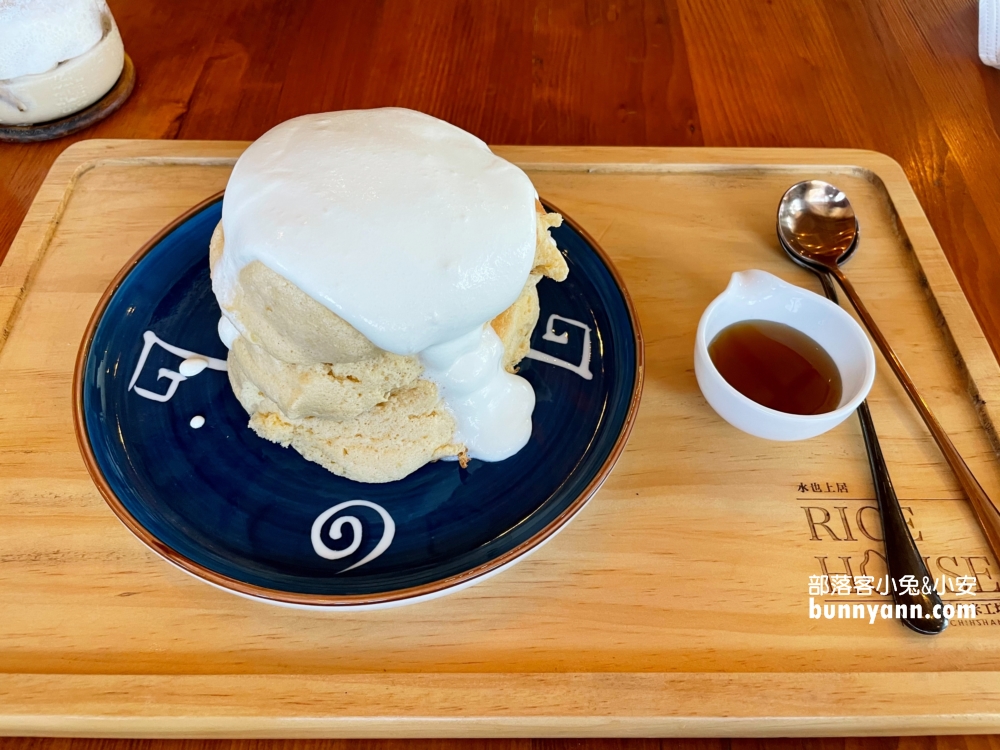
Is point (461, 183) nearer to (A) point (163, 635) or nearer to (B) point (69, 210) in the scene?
(A) point (163, 635)

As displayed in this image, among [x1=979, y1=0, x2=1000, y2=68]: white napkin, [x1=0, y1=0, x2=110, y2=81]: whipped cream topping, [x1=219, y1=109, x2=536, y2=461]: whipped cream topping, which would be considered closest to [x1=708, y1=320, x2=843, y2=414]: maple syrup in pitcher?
[x1=219, y1=109, x2=536, y2=461]: whipped cream topping

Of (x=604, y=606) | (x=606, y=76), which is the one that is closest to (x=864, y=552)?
(x=604, y=606)

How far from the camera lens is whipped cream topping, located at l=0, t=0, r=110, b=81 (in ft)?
4.44

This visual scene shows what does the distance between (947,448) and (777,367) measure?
0.92 feet

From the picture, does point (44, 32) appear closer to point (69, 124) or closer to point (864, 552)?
point (69, 124)

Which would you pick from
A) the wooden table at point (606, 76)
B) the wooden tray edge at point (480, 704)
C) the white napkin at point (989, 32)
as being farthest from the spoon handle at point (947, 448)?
the white napkin at point (989, 32)

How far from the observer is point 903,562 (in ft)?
3.19

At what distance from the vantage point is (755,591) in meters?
0.96

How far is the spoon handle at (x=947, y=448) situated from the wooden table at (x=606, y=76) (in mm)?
399

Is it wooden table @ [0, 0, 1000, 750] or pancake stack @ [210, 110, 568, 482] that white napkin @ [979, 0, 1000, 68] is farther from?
pancake stack @ [210, 110, 568, 482]

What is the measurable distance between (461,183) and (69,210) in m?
0.94

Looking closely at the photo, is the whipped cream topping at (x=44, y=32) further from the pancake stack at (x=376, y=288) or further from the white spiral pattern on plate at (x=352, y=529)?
the white spiral pattern on plate at (x=352, y=529)

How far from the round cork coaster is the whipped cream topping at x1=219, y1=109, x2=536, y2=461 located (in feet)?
3.12

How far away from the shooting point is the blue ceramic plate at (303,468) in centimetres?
90
